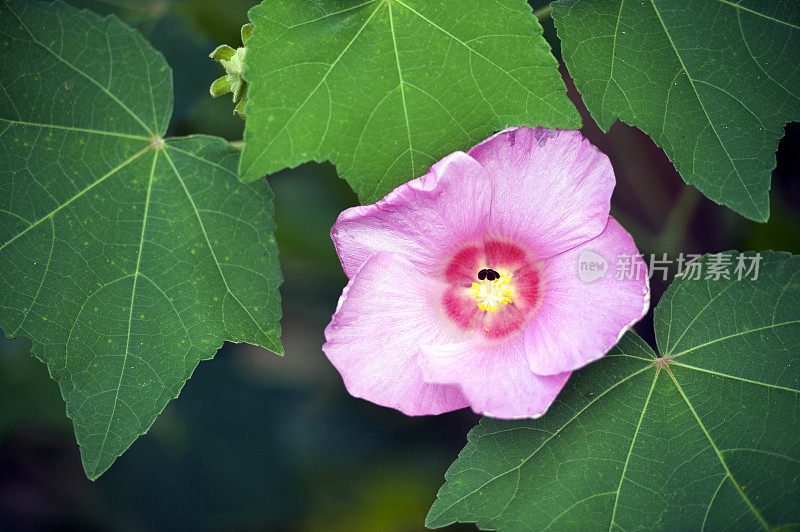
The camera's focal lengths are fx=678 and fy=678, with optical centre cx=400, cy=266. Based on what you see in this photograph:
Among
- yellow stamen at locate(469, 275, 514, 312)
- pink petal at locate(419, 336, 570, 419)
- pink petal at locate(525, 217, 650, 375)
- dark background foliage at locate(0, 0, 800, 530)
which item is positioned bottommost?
dark background foliage at locate(0, 0, 800, 530)

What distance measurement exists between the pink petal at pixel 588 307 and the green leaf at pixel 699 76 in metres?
0.27

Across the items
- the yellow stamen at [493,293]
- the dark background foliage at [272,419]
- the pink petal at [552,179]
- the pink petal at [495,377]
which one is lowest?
the dark background foliage at [272,419]

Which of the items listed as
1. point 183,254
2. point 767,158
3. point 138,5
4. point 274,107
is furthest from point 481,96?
point 138,5

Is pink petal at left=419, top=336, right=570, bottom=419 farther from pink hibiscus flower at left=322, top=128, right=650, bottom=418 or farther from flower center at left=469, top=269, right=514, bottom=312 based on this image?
flower center at left=469, top=269, right=514, bottom=312

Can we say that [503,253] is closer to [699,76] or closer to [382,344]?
[382,344]

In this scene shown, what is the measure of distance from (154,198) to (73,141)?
0.22 meters

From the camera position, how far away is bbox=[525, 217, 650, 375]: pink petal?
1242mm

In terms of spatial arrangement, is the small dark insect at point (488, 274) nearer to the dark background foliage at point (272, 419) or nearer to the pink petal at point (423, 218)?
the pink petal at point (423, 218)

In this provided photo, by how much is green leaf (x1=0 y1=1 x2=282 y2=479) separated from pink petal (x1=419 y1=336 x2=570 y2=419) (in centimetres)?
39

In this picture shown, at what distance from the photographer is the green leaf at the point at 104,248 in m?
1.48

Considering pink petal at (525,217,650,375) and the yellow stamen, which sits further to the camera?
the yellow stamen

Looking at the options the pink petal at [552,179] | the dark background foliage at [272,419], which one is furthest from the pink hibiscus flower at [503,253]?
the dark background foliage at [272,419]

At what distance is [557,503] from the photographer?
4.61 feet

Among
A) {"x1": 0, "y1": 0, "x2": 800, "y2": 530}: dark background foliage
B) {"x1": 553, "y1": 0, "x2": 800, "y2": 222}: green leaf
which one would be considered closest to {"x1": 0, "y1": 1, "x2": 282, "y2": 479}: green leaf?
{"x1": 0, "y1": 0, "x2": 800, "y2": 530}: dark background foliage
